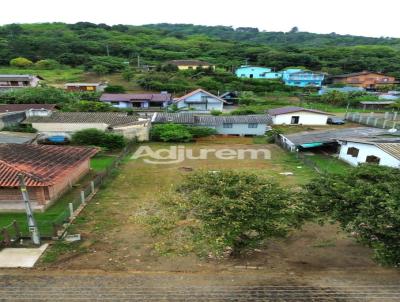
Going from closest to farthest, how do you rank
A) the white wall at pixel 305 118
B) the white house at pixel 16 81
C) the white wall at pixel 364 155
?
the white wall at pixel 364 155
the white wall at pixel 305 118
the white house at pixel 16 81

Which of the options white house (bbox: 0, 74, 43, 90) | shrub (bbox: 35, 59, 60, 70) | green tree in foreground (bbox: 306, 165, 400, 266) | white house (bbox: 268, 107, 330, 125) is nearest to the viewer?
green tree in foreground (bbox: 306, 165, 400, 266)

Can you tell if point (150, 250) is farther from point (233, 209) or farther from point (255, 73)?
point (255, 73)

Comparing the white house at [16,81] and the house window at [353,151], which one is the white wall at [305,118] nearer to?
the house window at [353,151]

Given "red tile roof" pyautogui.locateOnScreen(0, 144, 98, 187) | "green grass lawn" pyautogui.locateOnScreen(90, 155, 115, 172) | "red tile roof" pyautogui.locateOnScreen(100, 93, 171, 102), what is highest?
"red tile roof" pyautogui.locateOnScreen(0, 144, 98, 187)

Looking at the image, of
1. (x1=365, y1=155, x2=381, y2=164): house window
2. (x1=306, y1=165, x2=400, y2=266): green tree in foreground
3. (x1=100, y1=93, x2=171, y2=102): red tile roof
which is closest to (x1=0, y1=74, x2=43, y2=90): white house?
(x1=100, y1=93, x2=171, y2=102): red tile roof

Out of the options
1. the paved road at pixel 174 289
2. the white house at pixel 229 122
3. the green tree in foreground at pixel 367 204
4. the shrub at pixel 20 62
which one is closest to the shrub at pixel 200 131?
the white house at pixel 229 122

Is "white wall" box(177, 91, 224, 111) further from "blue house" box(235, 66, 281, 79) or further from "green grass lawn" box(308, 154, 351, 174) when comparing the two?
"blue house" box(235, 66, 281, 79)

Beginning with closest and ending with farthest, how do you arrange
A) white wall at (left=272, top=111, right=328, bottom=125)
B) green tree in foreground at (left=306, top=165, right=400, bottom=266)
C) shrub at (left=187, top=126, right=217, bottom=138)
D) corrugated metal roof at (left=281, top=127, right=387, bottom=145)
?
1. green tree in foreground at (left=306, top=165, right=400, bottom=266)
2. corrugated metal roof at (left=281, top=127, right=387, bottom=145)
3. shrub at (left=187, top=126, right=217, bottom=138)
4. white wall at (left=272, top=111, right=328, bottom=125)
